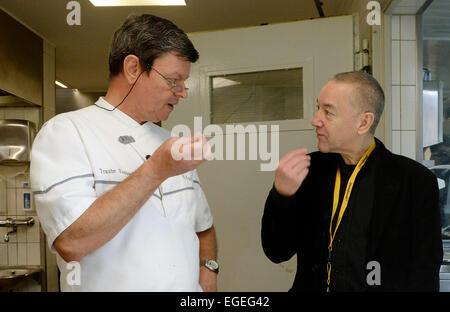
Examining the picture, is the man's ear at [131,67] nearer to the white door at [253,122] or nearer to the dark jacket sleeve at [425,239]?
the dark jacket sleeve at [425,239]

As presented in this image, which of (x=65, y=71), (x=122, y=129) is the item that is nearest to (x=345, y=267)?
(x=122, y=129)

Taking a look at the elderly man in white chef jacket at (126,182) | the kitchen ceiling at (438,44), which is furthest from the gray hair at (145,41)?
the kitchen ceiling at (438,44)

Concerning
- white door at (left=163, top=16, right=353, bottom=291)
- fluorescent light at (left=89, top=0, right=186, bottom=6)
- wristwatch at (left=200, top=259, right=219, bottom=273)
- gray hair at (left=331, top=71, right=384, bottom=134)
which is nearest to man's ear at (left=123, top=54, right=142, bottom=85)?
wristwatch at (left=200, top=259, right=219, bottom=273)

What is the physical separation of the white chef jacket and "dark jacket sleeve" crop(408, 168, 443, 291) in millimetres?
653

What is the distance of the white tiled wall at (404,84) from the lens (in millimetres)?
1731

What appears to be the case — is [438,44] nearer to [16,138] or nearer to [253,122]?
[253,122]

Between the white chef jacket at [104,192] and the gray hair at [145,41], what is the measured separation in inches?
5.3

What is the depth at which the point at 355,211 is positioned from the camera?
1200 millimetres

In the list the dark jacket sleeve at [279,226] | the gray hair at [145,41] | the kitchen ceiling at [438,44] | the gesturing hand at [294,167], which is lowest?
the dark jacket sleeve at [279,226]

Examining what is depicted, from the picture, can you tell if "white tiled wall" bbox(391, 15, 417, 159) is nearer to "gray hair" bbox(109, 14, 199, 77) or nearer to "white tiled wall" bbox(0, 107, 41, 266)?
"gray hair" bbox(109, 14, 199, 77)

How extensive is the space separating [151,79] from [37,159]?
0.33m

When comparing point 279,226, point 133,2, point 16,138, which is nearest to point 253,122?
point 279,226
